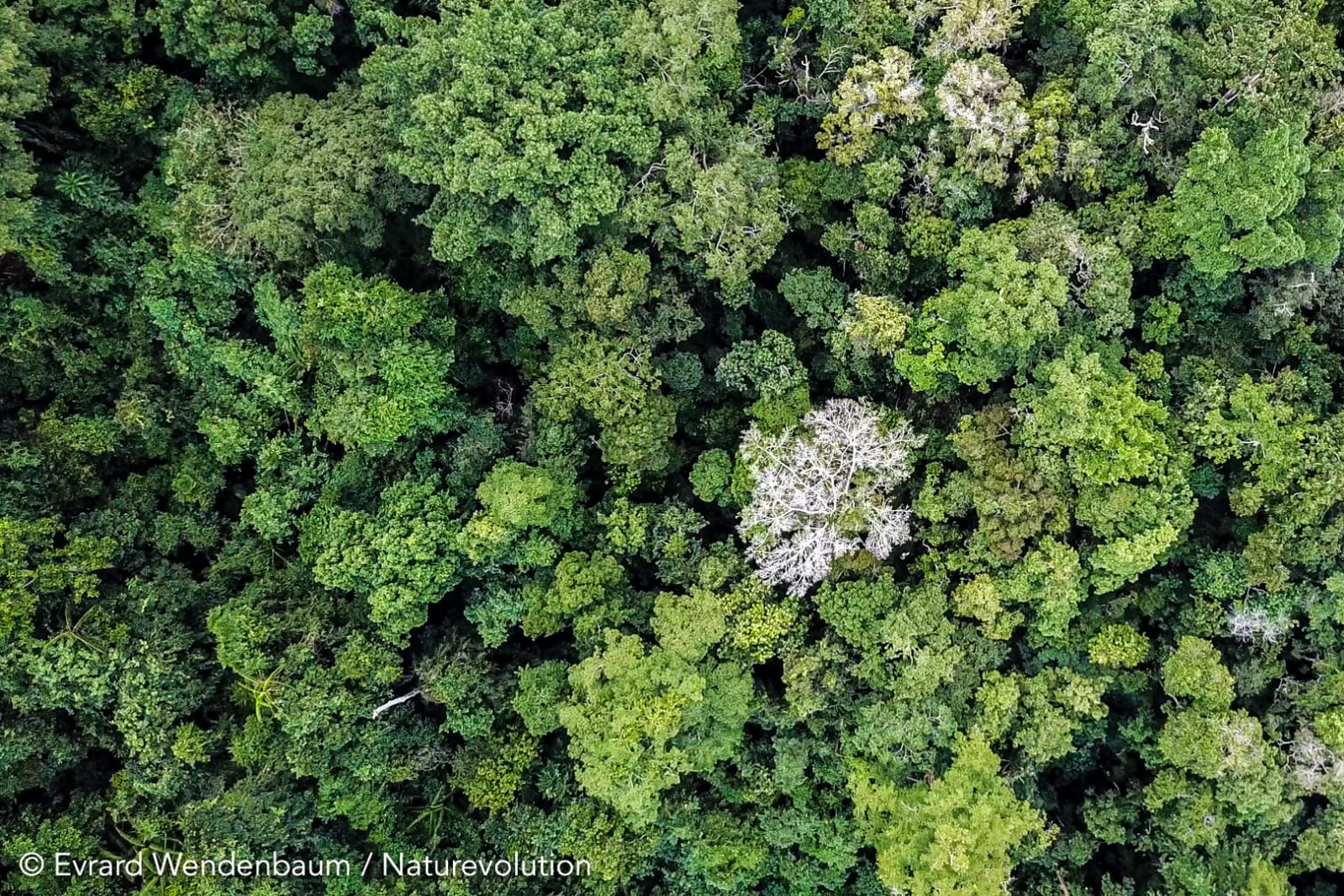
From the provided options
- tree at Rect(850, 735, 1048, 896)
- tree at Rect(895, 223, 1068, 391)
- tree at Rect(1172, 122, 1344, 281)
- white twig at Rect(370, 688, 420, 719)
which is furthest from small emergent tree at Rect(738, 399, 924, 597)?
white twig at Rect(370, 688, 420, 719)

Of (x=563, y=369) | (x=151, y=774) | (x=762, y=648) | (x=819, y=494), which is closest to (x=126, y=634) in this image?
(x=151, y=774)

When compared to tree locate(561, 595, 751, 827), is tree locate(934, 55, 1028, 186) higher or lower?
higher

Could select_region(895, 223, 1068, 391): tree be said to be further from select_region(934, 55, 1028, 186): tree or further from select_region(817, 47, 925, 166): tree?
select_region(817, 47, 925, 166): tree

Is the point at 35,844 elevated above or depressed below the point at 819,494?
below

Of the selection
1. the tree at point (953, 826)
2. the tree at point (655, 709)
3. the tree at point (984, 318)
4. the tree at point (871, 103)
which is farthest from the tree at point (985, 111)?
the tree at point (953, 826)

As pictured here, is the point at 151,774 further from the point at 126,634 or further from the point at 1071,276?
the point at 1071,276

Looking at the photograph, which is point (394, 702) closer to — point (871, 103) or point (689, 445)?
point (689, 445)
